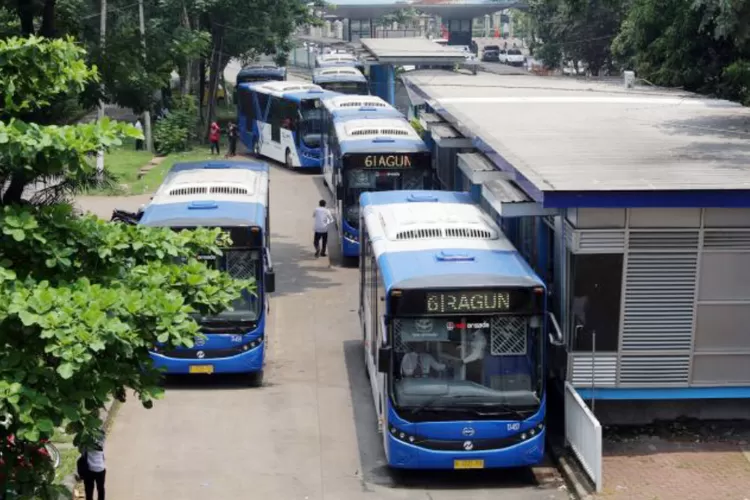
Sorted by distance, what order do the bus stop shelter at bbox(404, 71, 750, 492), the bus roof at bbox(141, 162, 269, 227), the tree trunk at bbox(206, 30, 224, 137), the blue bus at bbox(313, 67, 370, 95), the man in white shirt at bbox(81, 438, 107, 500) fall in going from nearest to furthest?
the man in white shirt at bbox(81, 438, 107, 500), the bus stop shelter at bbox(404, 71, 750, 492), the bus roof at bbox(141, 162, 269, 227), the tree trunk at bbox(206, 30, 224, 137), the blue bus at bbox(313, 67, 370, 95)

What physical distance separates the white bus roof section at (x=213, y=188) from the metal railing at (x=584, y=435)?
6.76m

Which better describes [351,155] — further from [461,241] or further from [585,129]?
[461,241]

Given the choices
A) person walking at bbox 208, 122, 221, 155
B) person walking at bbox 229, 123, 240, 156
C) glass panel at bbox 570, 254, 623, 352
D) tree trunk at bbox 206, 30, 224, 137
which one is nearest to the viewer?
glass panel at bbox 570, 254, 623, 352

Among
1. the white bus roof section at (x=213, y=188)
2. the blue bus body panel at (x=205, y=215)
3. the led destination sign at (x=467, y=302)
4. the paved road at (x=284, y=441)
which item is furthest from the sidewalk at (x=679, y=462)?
the white bus roof section at (x=213, y=188)

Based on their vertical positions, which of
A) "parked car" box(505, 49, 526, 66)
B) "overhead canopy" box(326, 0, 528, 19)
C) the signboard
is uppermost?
the signboard

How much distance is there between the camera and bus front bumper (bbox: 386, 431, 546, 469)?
48.1 feet

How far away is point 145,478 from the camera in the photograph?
50.3 ft

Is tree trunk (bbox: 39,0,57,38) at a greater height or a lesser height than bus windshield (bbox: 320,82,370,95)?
greater

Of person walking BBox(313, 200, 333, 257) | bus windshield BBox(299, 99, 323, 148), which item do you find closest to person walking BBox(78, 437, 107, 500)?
person walking BBox(313, 200, 333, 257)

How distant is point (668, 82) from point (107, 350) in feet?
90.0

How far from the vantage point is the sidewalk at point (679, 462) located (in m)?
14.4

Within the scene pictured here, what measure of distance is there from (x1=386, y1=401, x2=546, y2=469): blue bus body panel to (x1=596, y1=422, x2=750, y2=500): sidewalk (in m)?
1.01

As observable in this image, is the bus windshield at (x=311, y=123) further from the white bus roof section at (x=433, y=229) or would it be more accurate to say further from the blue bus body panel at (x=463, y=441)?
the blue bus body panel at (x=463, y=441)

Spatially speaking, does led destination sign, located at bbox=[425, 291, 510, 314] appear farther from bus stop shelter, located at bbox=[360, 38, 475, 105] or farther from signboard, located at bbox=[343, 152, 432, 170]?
bus stop shelter, located at bbox=[360, 38, 475, 105]
